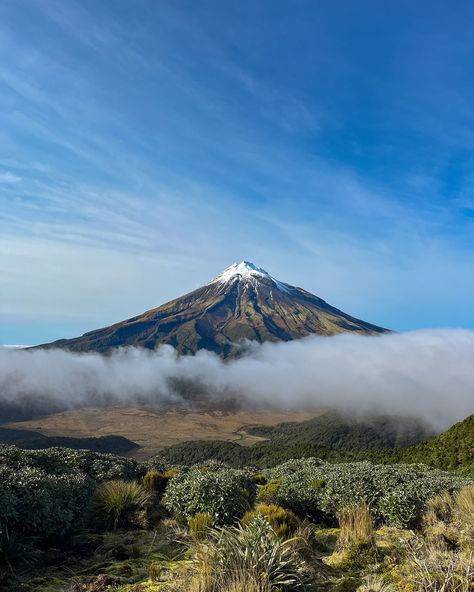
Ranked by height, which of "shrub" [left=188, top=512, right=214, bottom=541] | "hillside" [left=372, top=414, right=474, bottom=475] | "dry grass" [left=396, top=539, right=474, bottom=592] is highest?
"dry grass" [left=396, top=539, right=474, bottom=592]

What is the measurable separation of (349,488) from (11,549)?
7642 mm

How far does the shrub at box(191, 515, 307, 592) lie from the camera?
530 centimetres

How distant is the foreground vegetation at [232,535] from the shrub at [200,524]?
0.03m

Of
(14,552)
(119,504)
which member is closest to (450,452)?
(119,504)

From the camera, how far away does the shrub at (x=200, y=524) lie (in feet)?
27.8

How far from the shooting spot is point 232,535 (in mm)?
6629

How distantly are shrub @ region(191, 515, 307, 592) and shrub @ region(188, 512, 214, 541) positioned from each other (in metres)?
2.21

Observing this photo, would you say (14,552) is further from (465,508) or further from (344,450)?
(344,450)

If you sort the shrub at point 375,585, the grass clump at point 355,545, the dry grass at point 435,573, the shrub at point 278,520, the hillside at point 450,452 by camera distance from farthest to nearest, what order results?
the hillside at point 450,452, the shrub at point 278,520, the grass clump at point 355,545, the shrub at point 375,585, the dry grass at point 435,573

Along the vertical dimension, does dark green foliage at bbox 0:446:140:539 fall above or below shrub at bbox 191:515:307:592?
below

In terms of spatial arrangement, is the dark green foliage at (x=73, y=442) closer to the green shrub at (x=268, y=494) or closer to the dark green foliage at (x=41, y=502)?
the green shrub at (x=268, y=494)

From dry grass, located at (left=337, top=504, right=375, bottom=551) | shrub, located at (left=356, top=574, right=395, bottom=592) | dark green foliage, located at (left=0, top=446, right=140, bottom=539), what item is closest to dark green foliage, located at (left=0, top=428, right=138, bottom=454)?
dark green foliage, located at (left=0, top=446, right=140, bottom=539)

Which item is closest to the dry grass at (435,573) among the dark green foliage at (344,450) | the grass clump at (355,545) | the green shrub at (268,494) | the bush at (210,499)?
the grass clump at (355,545)

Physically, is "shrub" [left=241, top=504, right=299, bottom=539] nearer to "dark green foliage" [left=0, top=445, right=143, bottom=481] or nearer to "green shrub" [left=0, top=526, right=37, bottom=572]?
"green shrub" [left=0, top=526, right=37, bottom=572]
